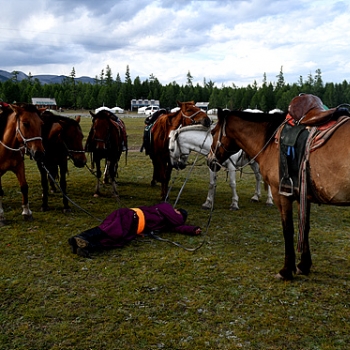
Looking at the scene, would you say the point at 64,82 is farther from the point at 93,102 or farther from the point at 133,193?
the point at 133,193

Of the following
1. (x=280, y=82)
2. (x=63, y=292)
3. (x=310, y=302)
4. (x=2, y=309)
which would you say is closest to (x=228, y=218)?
(x=310, y=302)

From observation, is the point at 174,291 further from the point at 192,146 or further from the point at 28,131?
the point at 192,146

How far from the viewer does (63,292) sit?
4754 mm

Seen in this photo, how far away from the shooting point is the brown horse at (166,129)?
936cm

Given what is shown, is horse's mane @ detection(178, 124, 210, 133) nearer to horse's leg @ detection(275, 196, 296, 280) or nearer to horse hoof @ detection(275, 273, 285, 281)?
→ horse's leg @ detection(275, 196, 296, 280)

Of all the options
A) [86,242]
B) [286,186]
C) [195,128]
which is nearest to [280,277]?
[286,186]

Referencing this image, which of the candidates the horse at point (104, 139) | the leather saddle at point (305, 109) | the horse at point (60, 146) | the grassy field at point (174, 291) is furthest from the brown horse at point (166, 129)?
the leather saddle at point (305, 109)

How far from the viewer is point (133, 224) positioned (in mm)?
6516

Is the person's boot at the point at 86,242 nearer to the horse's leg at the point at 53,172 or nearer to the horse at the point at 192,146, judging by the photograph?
the horse's leg at the point at 53,172

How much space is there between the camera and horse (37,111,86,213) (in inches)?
332

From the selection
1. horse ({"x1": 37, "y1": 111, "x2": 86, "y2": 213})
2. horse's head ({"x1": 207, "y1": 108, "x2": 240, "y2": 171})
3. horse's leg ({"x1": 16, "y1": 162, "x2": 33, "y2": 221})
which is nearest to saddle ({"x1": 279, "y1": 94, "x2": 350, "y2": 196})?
horse's head ({"x1": 207, "y1": 108, "x2": 240, "y2": 171})

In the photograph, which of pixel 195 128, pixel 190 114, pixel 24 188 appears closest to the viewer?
pixel 24 188

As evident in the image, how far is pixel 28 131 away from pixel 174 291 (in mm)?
4399

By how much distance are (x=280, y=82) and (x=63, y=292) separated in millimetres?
124831
